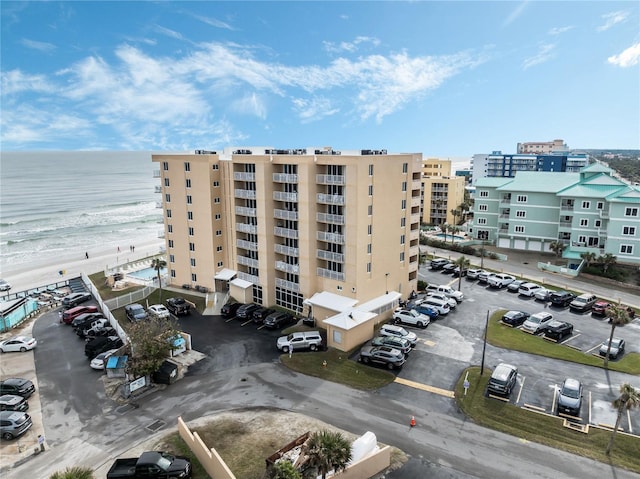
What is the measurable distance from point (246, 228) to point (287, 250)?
670cm

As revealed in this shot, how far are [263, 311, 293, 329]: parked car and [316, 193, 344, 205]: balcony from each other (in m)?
13.3

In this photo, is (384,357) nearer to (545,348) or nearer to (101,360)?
(545,348)

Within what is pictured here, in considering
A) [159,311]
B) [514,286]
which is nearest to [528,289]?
[514,286]

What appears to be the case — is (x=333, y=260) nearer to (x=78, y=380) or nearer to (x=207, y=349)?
(x=207, y=349)

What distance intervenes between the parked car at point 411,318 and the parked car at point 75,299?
4211 centimetres

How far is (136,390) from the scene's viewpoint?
3422 cm

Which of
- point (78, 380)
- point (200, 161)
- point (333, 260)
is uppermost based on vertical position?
point (200, 161)

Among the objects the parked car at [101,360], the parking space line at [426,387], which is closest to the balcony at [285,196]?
the parking space line at [426,387]

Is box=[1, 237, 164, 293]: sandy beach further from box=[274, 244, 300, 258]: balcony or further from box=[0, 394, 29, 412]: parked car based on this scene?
box=[0, 394, 29, 412]: parked car

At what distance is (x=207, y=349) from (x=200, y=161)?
24.7 m

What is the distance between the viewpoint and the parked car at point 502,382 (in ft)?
104

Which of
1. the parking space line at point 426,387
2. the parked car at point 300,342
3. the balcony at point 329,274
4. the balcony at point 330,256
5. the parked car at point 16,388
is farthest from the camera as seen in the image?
the balcony at point 329,274

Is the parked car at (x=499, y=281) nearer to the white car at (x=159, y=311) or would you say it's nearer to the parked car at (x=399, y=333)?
the parked car at (x=399, y=333)

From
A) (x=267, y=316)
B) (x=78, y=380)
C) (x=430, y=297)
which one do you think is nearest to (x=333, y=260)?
(x=267, y=316)
